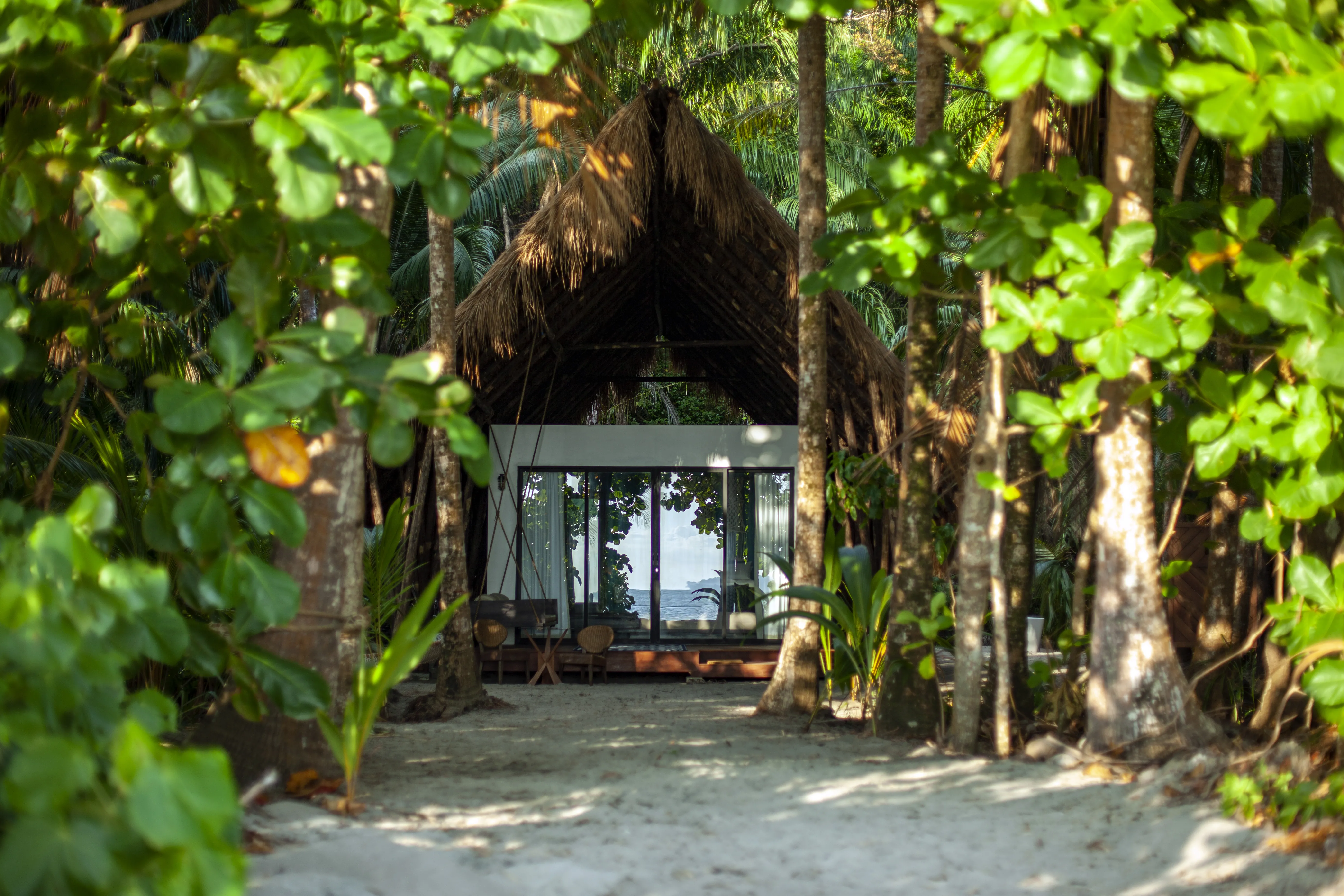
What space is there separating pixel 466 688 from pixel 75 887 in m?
4.42

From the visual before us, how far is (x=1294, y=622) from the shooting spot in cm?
273

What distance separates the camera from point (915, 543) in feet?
13.6

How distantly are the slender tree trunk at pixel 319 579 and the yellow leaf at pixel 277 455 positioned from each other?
87 centimetres

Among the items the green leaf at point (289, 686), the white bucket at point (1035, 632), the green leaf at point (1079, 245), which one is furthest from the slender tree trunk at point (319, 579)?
the white bucket at point (1035, 632)

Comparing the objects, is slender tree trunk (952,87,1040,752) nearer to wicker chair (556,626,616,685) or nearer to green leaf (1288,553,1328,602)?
green leaf (1288,553,1328,602)

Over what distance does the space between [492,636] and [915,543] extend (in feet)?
12.6

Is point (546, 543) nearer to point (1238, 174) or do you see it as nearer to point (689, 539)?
point (689, 539)

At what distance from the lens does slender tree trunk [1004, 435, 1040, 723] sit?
405 centimetres

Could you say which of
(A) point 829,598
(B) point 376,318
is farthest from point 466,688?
(B) point 376,318

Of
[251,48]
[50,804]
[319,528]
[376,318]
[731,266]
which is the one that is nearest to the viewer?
[50,804]

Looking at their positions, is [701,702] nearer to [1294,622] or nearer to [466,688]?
[466,688]

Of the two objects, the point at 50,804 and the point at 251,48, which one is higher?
the point at 251,48

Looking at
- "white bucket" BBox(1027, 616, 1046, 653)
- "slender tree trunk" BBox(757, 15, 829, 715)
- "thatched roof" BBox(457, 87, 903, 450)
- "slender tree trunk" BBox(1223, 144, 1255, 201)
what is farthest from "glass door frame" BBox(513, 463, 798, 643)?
"slender tree trunk" BBox(1223, 144, 1255, 201)

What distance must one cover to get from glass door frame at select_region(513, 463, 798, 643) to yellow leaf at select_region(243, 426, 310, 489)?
653 cm
